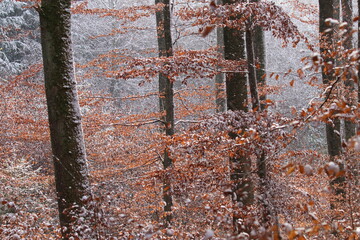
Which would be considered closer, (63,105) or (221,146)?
(63,105)

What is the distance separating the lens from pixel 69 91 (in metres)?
3.64

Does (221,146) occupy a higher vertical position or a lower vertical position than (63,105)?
lower

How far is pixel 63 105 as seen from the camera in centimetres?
360

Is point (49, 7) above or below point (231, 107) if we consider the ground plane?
above

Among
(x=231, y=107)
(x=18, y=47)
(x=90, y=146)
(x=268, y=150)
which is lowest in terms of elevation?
(x=90, y=146)

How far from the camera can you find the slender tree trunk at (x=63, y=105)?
356 centimetres

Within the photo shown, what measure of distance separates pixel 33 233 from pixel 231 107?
10.9ft

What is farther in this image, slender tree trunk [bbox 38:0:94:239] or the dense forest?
slender tree trunk [bbox 38:0:94:239]

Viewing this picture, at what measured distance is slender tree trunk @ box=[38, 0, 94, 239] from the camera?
3.56m

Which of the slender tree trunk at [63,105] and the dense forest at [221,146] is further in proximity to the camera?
the slender tree trunk at [63,105]

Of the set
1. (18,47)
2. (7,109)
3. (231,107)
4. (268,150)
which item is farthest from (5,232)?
(18,47)

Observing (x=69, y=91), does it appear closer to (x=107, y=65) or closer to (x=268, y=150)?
(x=268, y=150)

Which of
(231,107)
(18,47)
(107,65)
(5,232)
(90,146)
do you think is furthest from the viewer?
(18,47)

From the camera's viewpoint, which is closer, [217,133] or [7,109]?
[217,133]
